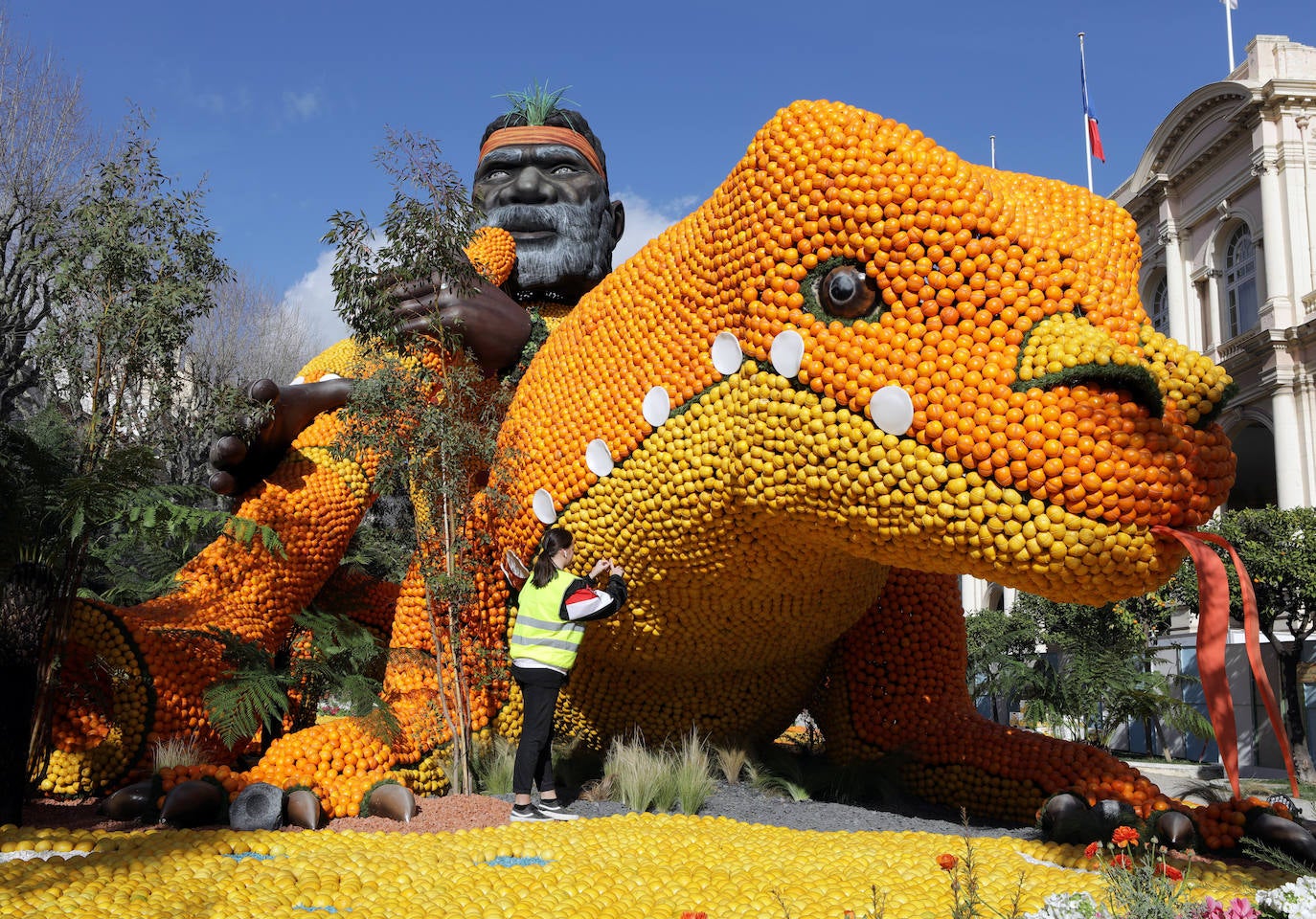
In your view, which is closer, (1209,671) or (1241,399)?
(1209,671)

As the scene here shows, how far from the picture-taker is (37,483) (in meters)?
4.68

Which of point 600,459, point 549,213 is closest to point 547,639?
point 600,459

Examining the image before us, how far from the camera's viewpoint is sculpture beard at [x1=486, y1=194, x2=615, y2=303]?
248 inches

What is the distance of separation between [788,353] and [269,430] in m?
3.28

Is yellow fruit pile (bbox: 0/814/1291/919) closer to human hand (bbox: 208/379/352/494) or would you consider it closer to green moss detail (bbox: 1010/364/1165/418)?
green moss detail (bbox: 1010/364/1165/418)

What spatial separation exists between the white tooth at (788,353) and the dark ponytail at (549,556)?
4.25 ft

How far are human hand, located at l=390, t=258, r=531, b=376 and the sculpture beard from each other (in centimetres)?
74

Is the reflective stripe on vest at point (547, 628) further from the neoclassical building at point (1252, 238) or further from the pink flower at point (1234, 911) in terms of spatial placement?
the neoclassical building at point (1252, 238)

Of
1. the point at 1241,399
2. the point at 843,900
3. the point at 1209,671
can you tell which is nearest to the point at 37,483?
the point at 843,900

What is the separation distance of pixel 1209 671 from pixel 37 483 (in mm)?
4888

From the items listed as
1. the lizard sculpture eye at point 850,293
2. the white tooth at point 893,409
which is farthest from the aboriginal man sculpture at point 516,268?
the white tooth at point 893,409

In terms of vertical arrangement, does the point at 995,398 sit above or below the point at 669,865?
above

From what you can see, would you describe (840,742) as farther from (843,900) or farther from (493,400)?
(493,400)

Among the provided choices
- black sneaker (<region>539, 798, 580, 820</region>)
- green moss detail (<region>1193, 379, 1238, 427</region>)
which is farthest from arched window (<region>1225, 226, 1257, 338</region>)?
→ black sneaker (<region>539, 798, 580, 820</region>)
